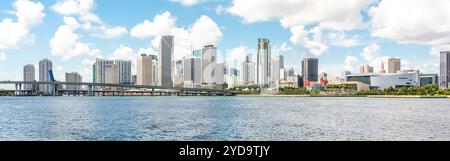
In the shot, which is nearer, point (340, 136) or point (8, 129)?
point (340, 136)

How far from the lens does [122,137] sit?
2544 cm
